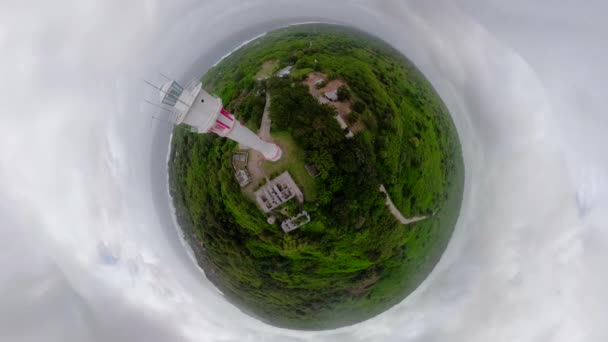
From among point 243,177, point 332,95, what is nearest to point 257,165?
point 243,177

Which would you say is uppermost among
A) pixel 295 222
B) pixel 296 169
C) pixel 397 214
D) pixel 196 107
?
pixel 296 169

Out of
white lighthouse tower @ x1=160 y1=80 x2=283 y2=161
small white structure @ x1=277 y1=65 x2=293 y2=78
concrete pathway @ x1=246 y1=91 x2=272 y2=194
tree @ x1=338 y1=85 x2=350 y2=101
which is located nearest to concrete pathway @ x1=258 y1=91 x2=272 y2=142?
concrete pathway @ x1=246 y1=91 x2=272 y2=194

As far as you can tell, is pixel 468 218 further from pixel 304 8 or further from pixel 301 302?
pixel 304 8

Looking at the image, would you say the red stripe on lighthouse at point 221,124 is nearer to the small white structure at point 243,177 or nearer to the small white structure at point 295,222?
the small white structure at point 243,177

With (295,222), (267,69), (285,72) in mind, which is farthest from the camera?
(267,69)

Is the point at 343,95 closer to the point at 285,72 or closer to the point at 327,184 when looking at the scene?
the point at 285,72
